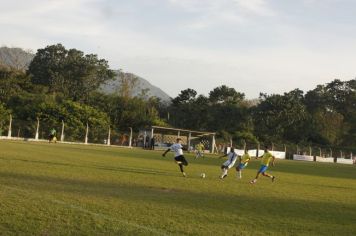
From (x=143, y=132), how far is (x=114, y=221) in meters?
57.7

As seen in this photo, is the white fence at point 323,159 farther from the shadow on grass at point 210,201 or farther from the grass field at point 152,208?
the shadow on grass at point 210,201

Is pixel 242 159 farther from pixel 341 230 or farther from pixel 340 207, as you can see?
pixel 341 230

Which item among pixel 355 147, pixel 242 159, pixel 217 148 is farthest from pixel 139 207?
pixel 355 147

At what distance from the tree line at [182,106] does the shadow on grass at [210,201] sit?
54.8m

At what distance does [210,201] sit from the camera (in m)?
14.1

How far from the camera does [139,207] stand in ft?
39.3

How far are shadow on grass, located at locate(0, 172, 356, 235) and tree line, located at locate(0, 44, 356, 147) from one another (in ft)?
180

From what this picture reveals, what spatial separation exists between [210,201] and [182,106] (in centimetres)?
7935

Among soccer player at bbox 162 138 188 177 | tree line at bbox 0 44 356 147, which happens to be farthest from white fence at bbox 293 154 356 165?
soccer player at bbox 162 138 188 177

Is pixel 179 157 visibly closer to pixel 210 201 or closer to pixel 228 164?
pixel 228 164

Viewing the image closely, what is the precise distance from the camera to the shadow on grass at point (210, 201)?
12.4 m

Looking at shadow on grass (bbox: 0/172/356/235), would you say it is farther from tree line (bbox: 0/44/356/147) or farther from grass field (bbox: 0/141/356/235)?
tree line (bbox: 0/44/356/147)

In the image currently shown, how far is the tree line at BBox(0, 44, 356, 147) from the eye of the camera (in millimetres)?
78688

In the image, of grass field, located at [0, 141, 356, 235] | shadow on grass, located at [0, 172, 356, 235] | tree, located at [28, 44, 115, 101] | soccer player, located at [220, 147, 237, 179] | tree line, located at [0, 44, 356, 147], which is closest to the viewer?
grass field, located at [0, 141, 356, 235]
